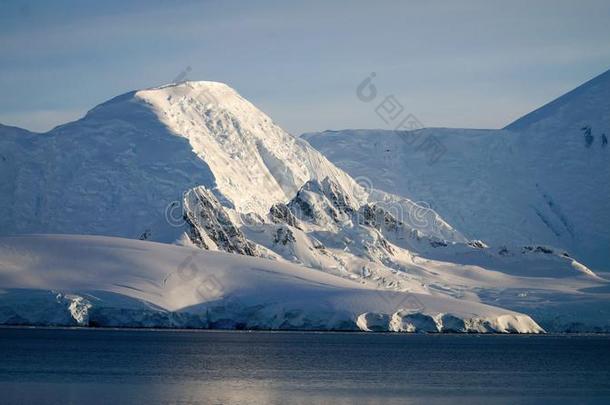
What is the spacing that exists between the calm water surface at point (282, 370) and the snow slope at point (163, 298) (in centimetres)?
408

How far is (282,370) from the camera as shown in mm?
120500

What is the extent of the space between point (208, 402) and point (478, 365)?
2219 inches

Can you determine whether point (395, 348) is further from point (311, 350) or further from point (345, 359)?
point (345, 359)

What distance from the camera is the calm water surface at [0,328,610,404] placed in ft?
315

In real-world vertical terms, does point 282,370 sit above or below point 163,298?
below

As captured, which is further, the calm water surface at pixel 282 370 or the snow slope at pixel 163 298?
the snow slope at pixel 163 298

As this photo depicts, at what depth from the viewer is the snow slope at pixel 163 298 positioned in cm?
17925

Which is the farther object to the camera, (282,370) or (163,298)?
(163,298)

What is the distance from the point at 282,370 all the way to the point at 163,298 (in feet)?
225

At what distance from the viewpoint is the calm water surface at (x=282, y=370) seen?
3775 inches

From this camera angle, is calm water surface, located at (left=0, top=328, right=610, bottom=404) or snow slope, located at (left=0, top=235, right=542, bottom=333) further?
snow slope, located at (left=0, top=235, right=542, bottom=333)

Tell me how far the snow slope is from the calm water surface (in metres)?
4.08

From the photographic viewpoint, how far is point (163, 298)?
186 m

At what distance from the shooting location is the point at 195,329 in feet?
646
